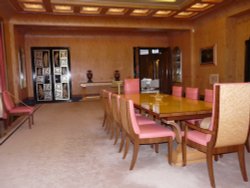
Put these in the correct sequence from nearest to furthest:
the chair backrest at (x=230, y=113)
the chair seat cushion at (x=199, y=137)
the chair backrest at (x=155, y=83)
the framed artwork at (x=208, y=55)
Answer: the chair backrest at (x=230, y=113), the chair seat cushion at (x=199, y=137), the framed artwork at (x=208, y=55), the chair backrest at (x=155, y=83)

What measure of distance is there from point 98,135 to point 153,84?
8.07 m

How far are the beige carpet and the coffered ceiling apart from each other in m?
4.32

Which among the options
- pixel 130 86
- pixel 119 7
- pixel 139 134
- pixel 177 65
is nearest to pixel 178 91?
pixel 130 86

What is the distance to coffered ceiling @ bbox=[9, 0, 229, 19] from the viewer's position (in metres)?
6.62

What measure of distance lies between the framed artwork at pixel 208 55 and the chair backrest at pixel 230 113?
6354 millimetres

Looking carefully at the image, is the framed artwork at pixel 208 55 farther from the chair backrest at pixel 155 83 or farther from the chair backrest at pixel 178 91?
the chair backrest at pixel 178 91

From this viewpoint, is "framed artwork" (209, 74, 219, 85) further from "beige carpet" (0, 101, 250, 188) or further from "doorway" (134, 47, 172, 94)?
"beige carpet" (0, 101, 250, 188)

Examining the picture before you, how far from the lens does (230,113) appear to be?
2234mm

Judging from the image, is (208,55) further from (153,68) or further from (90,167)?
(90,167)

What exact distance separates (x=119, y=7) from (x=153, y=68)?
538 cm

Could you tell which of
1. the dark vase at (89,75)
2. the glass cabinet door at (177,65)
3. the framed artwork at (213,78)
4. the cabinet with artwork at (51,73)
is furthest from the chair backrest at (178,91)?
the cabinet with artwork at (51,73)

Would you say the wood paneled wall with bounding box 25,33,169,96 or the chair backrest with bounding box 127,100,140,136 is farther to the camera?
the wood paneled wall with bounding box 25,33,169,96

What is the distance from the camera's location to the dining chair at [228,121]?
2195 millimetres

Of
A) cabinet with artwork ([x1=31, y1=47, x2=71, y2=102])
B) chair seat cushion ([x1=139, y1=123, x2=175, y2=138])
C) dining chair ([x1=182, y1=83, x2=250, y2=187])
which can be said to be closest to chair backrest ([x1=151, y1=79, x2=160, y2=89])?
cabinet with artwork ([x1=31, y1=47, x2=71, y2=102])
